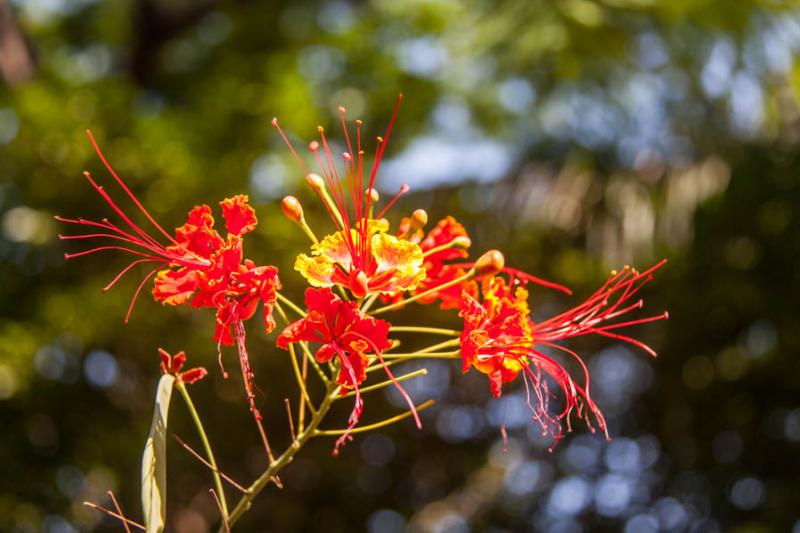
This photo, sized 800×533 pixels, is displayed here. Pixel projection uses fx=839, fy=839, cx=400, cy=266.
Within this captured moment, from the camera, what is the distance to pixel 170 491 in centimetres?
379

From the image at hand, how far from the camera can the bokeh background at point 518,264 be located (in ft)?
11.6

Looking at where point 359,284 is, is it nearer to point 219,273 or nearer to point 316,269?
point 316,269

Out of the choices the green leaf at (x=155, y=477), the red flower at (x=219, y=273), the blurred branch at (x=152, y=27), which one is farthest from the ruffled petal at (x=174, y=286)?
the blurred branch at (x=152, y=27)

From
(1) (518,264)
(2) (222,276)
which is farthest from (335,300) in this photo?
(1) (518,264)

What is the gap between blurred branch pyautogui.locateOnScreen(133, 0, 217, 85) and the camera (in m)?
4.92

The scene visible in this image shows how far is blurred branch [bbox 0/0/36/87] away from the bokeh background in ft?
0.04

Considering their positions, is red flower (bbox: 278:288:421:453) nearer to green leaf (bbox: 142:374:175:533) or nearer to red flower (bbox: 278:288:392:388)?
red flower (bbox: 278:288:392:388)

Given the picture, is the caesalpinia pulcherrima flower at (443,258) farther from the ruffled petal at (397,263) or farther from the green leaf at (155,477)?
the green leaf at (155,477)

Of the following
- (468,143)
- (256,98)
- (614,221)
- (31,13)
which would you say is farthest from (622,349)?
(31,13)

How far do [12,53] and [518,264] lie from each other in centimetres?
279

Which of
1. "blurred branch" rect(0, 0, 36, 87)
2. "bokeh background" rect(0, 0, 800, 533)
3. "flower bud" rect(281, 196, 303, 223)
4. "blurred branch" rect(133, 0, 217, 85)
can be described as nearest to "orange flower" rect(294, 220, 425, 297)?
"flower bud" rect(281, 196, 303, 223)

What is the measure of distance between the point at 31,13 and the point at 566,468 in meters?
4.92

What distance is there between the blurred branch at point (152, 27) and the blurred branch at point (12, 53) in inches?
27.1

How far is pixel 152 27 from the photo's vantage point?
4.93 metres
